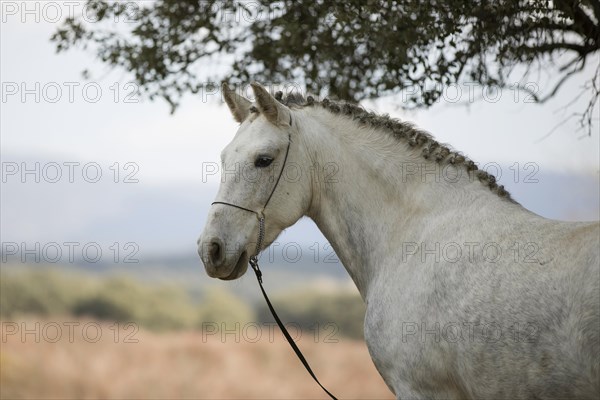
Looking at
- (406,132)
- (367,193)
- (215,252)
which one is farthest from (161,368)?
(406,132)

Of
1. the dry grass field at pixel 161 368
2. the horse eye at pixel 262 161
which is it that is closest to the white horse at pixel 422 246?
the horse eye at pixel 262 161

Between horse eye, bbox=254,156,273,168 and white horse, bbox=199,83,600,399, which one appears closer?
white horse, bbox=199,83,600,399

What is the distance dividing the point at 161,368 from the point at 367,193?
666 centimetres

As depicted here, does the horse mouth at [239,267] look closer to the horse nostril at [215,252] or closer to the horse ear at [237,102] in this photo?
the horse nostril at [215,252]

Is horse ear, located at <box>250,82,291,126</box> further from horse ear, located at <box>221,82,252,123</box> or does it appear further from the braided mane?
horse ear, located at <box>221,82,252,123</box>

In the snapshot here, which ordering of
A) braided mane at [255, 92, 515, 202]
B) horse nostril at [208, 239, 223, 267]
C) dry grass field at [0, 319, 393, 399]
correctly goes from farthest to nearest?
dry grass field at [0, 319, 393, 399]
braided mane at [255, 92, 515, 202]
horse nostril at [208, 239, 223, 267]

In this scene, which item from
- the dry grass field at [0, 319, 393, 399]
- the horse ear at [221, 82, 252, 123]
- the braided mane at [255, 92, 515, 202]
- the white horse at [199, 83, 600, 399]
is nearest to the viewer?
the white horse at [199, 83, 600, 399]

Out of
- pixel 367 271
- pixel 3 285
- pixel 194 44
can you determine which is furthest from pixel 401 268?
pixel 3 285

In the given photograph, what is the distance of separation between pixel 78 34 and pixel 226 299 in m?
16.2

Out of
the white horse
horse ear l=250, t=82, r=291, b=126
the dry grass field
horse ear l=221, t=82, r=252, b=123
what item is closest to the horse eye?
the white horse

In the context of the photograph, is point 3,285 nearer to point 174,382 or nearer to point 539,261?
point 174,382

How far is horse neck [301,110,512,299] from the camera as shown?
4023 millimetres

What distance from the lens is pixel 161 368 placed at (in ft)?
32.5

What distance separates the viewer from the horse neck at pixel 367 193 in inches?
158
